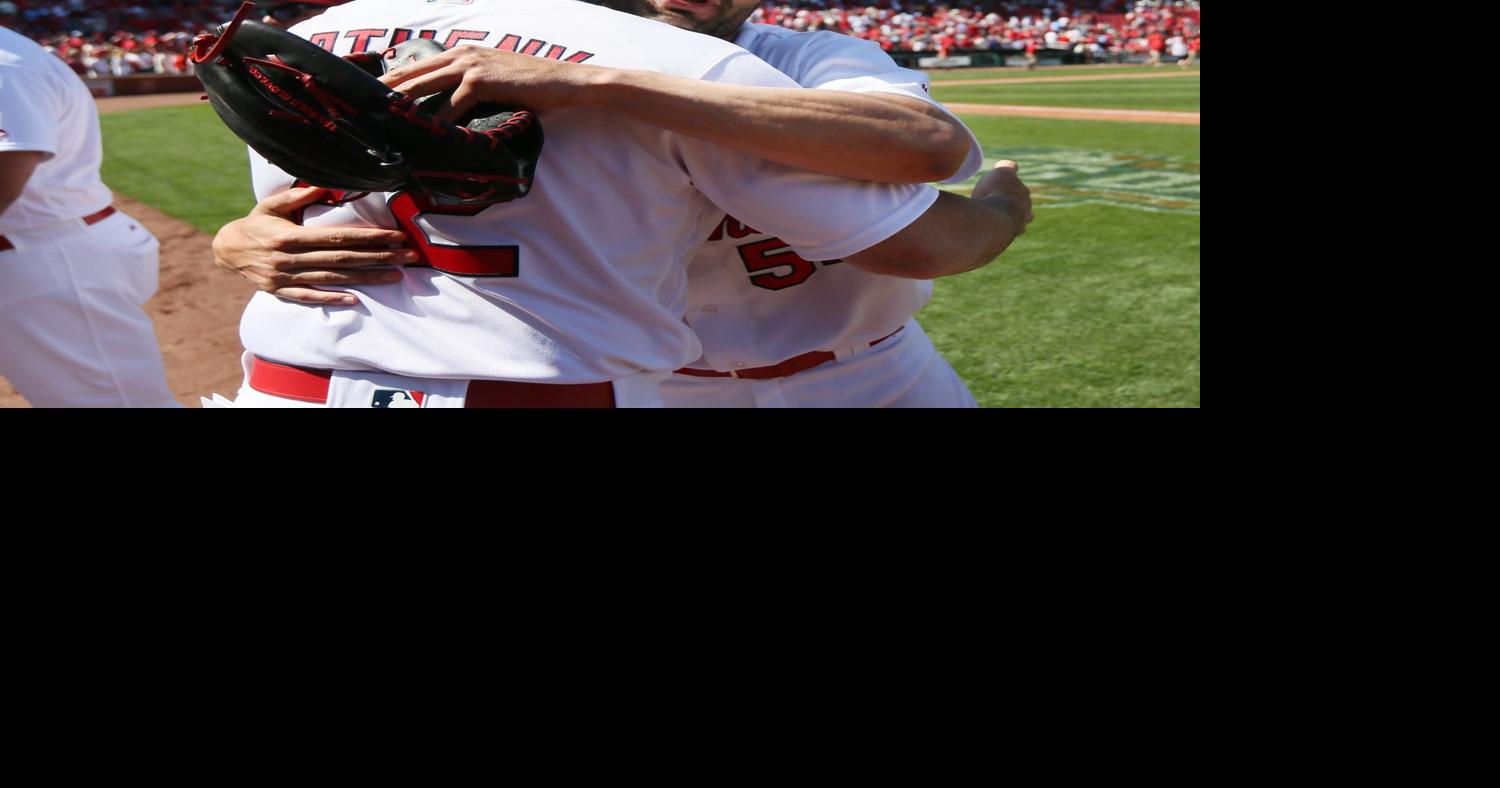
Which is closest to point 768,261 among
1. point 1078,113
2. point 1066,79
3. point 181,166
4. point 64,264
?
point 64,264

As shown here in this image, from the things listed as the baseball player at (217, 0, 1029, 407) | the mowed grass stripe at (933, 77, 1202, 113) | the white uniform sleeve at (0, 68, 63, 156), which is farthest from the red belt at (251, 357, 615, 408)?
the mowed grass stripe at (933, 77, 1202, 113)

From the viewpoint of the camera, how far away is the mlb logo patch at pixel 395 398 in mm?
1358

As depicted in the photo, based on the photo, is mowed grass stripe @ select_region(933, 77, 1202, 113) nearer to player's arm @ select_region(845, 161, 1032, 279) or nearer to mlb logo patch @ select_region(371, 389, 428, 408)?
player's arm @ select_region(845, 161, 1032, 279)

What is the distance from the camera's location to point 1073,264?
5.67 m

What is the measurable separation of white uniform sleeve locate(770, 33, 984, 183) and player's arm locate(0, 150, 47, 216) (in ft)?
5.86

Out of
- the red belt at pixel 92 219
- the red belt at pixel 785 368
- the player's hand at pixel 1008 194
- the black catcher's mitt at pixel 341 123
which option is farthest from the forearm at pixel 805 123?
the red belt at pixel 92 219

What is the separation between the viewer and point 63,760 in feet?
5.01

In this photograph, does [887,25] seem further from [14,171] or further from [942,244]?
[942,244]

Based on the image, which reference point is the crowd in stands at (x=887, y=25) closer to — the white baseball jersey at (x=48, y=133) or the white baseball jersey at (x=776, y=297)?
the white baseball jersey at (x=48, y=133)

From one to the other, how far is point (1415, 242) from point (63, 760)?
5.81 feet

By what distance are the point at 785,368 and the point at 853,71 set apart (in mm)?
675

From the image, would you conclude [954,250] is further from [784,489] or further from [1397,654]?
[1397,654]

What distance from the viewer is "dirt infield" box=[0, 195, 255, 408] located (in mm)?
4500

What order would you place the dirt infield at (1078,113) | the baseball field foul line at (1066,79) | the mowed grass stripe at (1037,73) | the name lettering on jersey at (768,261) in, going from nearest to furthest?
the name lettering on jersey at (768,261)
the dirt infield at (1078,113)
the baseball field foul line at (1066,79)
the mowed grass stripe at (1037,73)
